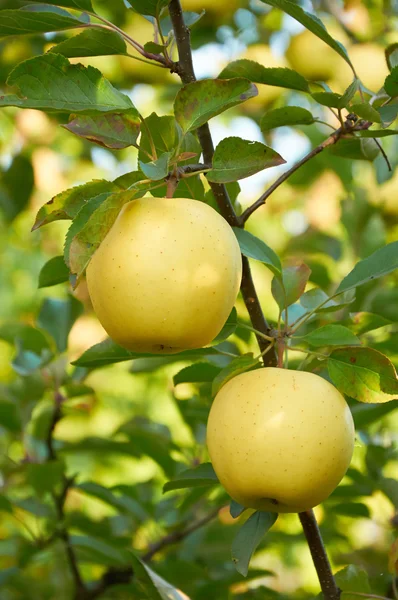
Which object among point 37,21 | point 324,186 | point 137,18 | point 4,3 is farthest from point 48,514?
point 324,186

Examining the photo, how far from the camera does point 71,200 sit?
0.81 meters

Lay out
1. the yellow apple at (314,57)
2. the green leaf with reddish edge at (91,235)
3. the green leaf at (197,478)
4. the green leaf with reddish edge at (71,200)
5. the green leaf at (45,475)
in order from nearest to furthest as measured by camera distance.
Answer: the green leaf with reddish edge at (91,235), the green leaf with reddish edge at (71,200), the green leaf at (197,478), the green leaf at (45,475), the yellow apple at (314,57)

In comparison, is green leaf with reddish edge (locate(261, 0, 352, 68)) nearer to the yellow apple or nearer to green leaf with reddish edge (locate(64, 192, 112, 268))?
green leaf with reddish edge (locate(64, 192, 112, 268))

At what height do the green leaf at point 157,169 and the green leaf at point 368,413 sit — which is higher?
the green leaf at point 157,169

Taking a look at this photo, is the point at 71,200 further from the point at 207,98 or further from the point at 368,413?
the point at 368,413

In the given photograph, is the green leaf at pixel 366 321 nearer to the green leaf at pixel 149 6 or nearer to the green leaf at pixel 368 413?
the green leaf at pixel 368 413

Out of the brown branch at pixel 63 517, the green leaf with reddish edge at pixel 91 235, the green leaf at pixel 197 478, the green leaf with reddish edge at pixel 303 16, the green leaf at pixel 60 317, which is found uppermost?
the green leaf with reddish edge at pixel 303 16

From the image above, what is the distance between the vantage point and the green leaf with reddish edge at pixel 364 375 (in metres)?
0.83

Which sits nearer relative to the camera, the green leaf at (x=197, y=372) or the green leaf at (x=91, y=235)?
the green leaf at (x=91, y=235)

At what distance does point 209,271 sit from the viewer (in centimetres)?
72

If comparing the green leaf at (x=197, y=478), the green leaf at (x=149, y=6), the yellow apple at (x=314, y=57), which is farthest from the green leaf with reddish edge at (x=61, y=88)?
the yellow apple at (x=314, y=57)

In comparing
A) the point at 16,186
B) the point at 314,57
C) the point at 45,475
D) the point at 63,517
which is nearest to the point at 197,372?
the point at 45,475

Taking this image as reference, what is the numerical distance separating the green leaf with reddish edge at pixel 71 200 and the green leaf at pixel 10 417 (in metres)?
0.82

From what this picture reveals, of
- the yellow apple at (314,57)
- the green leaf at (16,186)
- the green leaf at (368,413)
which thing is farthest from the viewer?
the yellow apple at (314,57)
